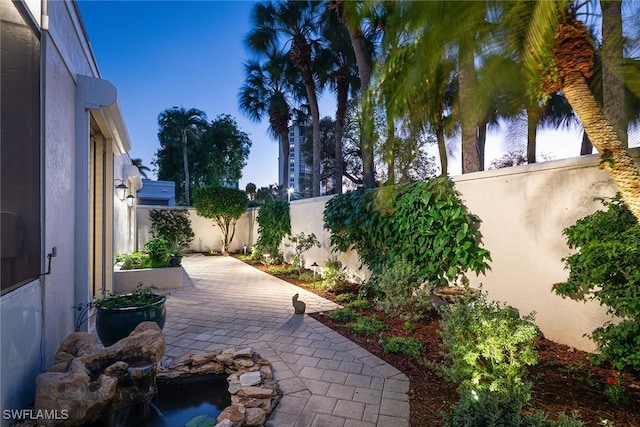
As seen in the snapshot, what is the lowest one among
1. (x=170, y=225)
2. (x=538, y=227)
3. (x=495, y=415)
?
(x=495, y=415)

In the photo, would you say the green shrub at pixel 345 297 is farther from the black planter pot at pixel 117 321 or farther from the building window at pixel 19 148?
the building window at pixel 19 148

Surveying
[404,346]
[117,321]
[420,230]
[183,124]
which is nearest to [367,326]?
[404,346]

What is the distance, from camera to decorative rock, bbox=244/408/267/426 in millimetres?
2279

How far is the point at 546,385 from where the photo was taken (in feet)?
8.93

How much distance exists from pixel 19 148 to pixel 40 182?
328 mm

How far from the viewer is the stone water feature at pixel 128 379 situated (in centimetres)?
203

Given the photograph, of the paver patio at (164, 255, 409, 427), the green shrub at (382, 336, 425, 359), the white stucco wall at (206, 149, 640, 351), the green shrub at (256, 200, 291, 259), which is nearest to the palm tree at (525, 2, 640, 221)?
the white stucco wall at (206, 149, 640, 351)

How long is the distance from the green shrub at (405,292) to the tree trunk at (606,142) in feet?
8.74

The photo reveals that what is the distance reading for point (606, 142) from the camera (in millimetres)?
2617

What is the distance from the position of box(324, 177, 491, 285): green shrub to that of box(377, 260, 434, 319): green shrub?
137mm

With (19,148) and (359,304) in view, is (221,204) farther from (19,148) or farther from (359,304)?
(19,148)

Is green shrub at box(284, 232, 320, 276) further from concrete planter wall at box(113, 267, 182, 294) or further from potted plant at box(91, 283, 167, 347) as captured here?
potted plant at box(91, 283, 167, 347)

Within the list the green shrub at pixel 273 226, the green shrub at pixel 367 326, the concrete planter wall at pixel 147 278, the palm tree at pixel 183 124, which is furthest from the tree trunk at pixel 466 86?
the palm tree at pixel 183 124

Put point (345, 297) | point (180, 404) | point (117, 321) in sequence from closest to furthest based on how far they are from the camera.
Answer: point (180, 404) → point (117, 321) → point (345, 297)
